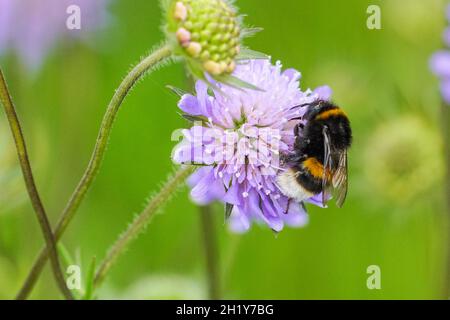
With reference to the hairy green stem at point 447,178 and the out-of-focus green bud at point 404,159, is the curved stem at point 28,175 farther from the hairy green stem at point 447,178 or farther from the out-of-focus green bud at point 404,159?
the out-of-focus green bud at point 404,159

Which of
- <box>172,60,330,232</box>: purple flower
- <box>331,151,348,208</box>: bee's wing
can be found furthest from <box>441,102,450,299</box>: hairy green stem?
<box>172,60,330,232</box>: purple flower

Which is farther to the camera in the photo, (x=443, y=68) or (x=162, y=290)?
(x=162, y=290)

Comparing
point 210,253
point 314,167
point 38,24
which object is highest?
point 38,24

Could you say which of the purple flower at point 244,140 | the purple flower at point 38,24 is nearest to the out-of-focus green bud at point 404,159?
the purple flower at point 38,24

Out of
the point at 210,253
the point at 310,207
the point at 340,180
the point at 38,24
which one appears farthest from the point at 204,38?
the point at 310,207

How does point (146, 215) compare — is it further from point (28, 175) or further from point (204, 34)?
point (204, 34)

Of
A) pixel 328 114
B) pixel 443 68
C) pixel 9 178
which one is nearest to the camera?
pixel 328 114
